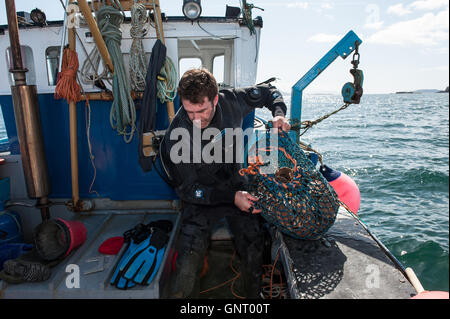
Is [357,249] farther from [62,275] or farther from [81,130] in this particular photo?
[81,130]

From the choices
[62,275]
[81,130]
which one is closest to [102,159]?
[81,130]

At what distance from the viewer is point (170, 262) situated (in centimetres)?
316

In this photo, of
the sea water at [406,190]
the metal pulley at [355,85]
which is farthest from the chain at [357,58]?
the sea water at [406,190]

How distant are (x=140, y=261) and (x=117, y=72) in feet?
7.46

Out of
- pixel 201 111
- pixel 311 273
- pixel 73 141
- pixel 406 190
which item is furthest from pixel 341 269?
pixel 406 190

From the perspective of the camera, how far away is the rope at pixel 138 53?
361 centimetres

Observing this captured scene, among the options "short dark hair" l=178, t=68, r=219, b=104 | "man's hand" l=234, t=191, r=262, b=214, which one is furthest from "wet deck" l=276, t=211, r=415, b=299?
"short dark hair" l=178, t=68, r=219, b=104

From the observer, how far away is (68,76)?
3574 millimetres

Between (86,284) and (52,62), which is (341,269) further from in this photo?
(52,62)

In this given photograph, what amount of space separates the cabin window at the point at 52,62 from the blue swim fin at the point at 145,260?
2.94 meters

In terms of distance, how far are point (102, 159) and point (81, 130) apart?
1.69 feet

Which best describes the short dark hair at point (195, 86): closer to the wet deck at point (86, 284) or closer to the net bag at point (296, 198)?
the net bag at point (296, 198)

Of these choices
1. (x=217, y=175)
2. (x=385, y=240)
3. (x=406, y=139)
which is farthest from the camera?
(x=406, y=139)
